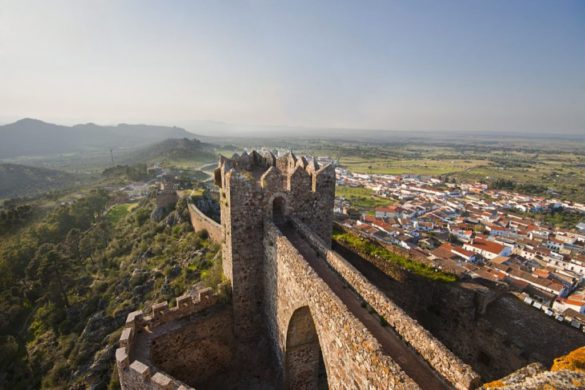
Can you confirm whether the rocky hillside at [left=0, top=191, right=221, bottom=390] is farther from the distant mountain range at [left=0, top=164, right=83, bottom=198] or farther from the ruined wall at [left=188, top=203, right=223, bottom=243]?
the distant mountain range at [left=0, top=164, right=83, bottom=198]

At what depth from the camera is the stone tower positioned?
30.1 ft

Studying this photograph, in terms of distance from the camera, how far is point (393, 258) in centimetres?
1244

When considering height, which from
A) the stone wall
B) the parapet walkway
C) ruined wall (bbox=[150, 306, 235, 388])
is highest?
the stone wall

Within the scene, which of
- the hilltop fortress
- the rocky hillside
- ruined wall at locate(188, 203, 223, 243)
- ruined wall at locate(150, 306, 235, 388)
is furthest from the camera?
ruined wall at locate(188, 203, 223, 243)

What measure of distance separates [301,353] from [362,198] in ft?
248

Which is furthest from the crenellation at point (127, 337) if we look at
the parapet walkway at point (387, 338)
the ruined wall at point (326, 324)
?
the parapet walkway at point (387, 338)

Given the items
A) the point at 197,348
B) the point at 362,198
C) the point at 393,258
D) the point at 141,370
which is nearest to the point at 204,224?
the point at 197,348

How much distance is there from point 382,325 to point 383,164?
524 feet

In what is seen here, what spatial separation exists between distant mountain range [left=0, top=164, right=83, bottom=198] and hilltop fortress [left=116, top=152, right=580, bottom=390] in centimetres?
8147

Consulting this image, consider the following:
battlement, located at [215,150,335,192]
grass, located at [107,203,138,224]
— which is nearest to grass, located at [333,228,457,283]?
battlement, located at [215,150,335,192]

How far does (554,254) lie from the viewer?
145 feet

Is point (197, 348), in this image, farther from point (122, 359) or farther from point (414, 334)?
point (414, 334)

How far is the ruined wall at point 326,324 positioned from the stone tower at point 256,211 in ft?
2.03

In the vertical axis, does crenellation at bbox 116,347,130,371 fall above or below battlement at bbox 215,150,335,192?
below
